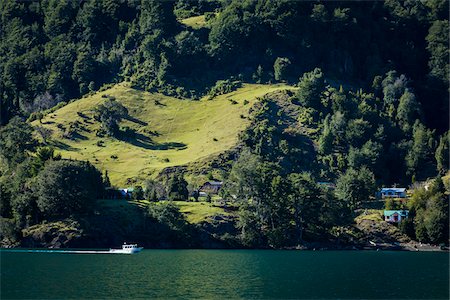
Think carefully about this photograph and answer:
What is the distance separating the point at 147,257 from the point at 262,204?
46.8 meters

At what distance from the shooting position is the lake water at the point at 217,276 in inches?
3445

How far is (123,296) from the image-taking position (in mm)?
84062

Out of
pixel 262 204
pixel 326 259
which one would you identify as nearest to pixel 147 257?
pixel 326 259

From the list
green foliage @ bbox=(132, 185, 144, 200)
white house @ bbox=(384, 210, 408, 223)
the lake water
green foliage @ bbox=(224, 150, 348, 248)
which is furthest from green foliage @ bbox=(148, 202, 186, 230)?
white house @ bbox=(384, 210, 408, 223)

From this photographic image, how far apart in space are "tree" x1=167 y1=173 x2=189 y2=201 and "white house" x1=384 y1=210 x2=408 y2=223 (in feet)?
158

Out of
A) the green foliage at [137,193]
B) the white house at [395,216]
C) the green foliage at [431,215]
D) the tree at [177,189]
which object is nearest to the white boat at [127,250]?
the green foliage at [137,193]

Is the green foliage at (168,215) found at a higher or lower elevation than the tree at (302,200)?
lower

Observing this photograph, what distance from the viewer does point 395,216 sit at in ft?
629

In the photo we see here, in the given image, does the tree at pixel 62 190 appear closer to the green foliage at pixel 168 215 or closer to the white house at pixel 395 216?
the green foliage at pixel 168 215

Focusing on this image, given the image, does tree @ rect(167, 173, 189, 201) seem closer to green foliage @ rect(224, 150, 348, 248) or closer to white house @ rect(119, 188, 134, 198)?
white house @ rect(119, 188, 134, 198)

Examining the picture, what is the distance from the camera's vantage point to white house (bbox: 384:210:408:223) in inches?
7525

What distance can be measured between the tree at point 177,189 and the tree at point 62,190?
23905 millimetres

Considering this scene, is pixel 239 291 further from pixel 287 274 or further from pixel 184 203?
pixel 184 203

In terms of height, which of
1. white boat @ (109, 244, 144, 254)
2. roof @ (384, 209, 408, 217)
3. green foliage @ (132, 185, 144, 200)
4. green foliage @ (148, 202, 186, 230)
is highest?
green foliage @ (132, 185, 144, 200)
